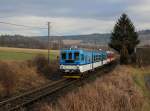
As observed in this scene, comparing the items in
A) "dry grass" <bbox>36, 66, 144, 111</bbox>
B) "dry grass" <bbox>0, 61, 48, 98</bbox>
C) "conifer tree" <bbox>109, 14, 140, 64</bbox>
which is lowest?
"dry grass" <bbox>0, 61, 48, 98</bbox>

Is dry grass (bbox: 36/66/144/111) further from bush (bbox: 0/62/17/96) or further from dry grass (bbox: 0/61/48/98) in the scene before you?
bush (bbox: 0/62/17/96)

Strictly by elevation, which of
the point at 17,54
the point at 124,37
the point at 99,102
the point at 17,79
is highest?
the point at 124,37

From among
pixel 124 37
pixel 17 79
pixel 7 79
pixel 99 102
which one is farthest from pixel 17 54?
pixel 99 102

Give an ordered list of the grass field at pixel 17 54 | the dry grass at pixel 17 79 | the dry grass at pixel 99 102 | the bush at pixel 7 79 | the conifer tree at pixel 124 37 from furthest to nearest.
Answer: the conifer tree at pixel 124 37
the grass field at pixel 17 54
the bush at pixel 7 79
the dry grass at pixel 17 79
the dry grass at pixel 99 102

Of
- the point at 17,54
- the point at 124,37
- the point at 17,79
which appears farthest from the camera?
the point at 124,37

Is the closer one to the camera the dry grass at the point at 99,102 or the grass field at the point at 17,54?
the dry grass at the point at 99,102

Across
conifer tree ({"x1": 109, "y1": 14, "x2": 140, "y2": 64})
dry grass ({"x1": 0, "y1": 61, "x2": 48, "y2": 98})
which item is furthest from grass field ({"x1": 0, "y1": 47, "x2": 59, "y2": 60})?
conifer tree ({"x1": 109, "y1": 14, "x2": 140, "y2": 64})

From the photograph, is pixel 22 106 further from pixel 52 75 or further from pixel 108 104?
pixel 52 75

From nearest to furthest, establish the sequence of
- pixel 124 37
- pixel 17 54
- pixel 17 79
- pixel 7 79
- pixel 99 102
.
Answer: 1. pixel 99 102
2. pixel 7 79
3. pixel 17 79
4. pixel 17 54
5. pixel 124 37

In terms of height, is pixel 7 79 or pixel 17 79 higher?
pixel 7 79

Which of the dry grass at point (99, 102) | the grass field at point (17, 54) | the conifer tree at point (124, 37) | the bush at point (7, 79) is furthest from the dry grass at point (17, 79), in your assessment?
the conifer tree at point (124, 37)

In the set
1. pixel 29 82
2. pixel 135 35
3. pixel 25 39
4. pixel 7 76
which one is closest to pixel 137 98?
pixel 7 76

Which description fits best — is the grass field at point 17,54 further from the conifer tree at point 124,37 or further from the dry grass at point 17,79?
the conifer tree at point 124,37

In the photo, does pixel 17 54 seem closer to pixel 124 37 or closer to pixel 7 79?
pixel 124 37
